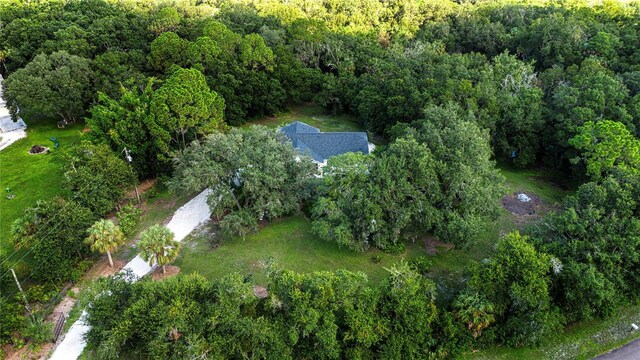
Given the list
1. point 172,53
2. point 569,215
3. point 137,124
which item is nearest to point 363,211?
point 569,215

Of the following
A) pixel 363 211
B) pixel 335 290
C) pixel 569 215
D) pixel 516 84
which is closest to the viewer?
pixel 335 290

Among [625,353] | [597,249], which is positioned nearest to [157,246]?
[597,249]

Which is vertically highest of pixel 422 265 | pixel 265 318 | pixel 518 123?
pixel 518 123

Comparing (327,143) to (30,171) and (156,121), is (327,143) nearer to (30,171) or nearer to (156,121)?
(156,121)

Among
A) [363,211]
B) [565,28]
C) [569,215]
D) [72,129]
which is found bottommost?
[72,129]

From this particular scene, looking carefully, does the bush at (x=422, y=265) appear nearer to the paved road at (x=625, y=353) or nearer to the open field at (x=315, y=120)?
the paved road at (x=625, y=353)

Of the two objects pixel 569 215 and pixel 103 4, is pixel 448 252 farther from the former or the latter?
pixel 103 4
